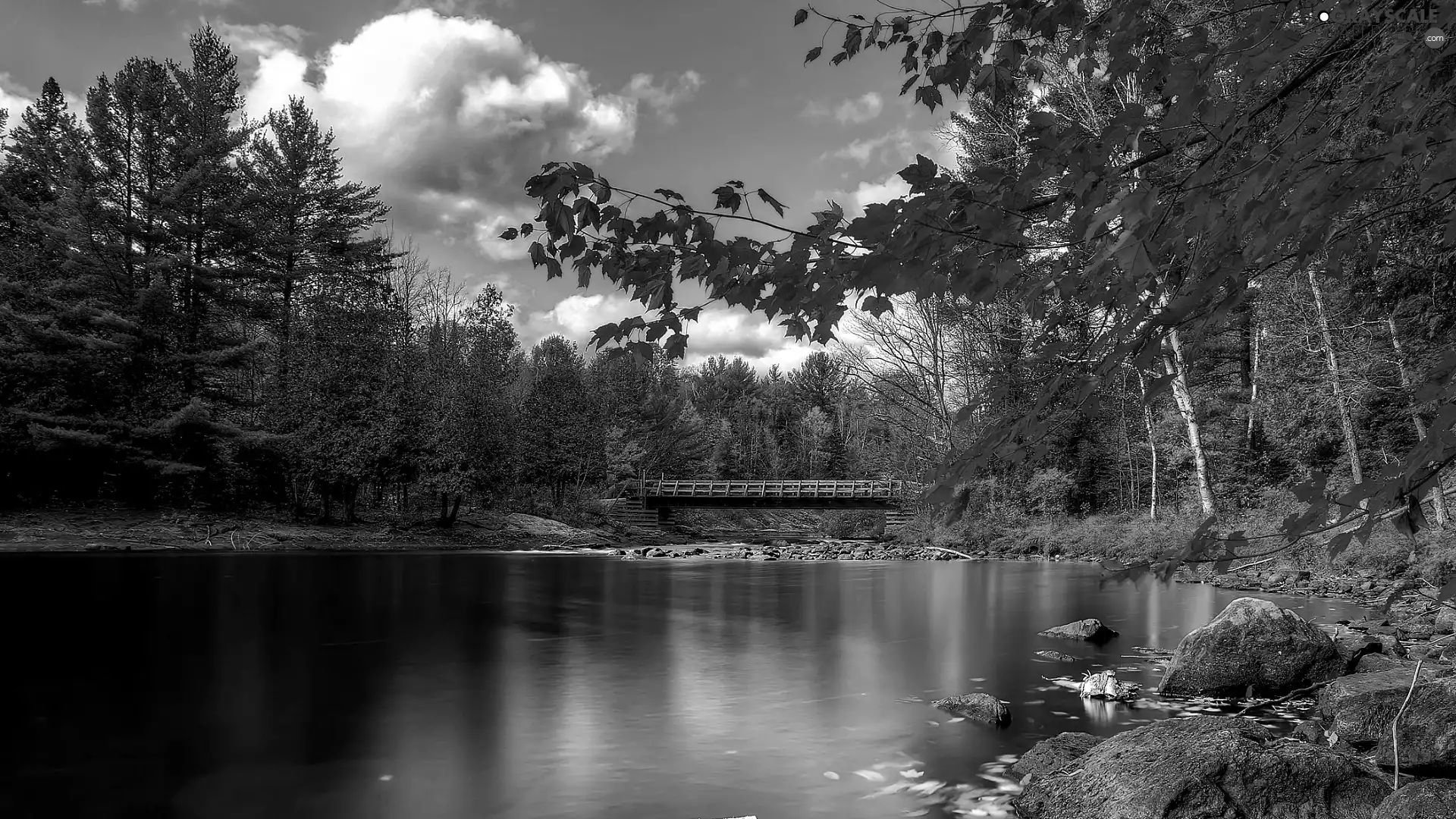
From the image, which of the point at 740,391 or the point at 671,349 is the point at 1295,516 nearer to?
the point at 671,349

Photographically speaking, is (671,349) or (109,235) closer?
(671,349)

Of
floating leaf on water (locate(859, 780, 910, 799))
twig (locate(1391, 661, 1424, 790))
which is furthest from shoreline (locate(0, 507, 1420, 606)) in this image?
floating leaf on water (locate(859, 780, 910, 799))

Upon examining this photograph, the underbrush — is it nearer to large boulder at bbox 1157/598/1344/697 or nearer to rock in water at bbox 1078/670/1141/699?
large boulder at bbox 1157/598/1344/697

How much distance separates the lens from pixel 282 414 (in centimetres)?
3256

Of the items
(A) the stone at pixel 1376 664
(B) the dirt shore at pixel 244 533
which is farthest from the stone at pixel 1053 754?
(B) the dirt shore at pixel 244 533

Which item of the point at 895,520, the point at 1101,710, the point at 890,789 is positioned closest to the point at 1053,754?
the point at 890,789

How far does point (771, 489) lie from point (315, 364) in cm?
2595

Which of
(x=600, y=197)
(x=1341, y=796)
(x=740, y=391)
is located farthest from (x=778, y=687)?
(x=740, y=391)

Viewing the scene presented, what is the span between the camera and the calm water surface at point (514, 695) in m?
5.90

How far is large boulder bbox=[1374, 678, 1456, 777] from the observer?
16.0ft

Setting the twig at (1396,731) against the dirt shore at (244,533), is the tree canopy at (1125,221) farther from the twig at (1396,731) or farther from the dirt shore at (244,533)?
the dirt shore at (244,533)

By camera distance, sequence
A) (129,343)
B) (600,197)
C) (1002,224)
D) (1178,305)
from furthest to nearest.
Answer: (129,343) < (600,197) < (1002,224) < (1178,305)

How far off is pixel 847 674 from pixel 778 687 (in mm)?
1110

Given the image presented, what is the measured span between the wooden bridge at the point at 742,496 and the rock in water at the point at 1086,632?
103ft
